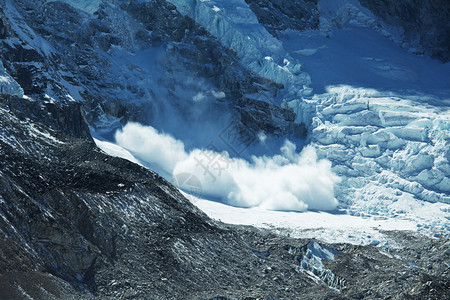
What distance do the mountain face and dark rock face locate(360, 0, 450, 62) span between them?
0.67ft

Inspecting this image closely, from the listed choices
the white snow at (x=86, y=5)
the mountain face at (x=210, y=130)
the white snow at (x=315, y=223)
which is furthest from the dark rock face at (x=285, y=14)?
the white snow at (x=315, y=223)

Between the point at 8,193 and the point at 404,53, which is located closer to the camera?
the point at 8,193

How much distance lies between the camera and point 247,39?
77750 millimetres

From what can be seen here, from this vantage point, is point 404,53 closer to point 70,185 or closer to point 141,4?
point 141,4

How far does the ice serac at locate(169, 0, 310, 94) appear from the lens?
77438mm

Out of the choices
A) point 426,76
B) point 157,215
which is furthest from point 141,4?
point 157,215

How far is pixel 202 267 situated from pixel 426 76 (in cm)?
5281

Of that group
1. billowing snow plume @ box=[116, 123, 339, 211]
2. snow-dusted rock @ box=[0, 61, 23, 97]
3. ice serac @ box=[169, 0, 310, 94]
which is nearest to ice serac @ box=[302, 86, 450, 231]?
billowing snow plume @ box=[116, 123, 339, 211]

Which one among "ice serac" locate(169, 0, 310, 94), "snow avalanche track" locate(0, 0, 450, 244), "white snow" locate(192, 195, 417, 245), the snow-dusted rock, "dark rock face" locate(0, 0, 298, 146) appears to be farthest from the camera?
"ice serac" locate(169, 0, 310, 94)

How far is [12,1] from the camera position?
70.8 m

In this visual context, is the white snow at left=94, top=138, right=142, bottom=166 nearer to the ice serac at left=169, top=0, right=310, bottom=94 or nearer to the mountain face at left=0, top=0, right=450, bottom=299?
the mountain face at left=0, top=0, right=450, bottom=299

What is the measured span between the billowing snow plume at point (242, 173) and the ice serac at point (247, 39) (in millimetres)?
10446

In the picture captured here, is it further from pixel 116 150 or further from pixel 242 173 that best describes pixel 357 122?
pixel 116 150

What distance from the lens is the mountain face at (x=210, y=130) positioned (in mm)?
34469
